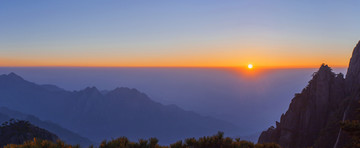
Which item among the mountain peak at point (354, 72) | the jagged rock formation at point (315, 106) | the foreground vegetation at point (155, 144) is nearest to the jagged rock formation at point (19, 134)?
the foreground vegetation at point (155, 144)

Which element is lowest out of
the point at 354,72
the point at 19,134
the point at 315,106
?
the point at 19,134

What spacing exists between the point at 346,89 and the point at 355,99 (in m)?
8.43

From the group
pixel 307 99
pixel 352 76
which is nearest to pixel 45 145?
pixel 307 99

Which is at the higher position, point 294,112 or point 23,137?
point 294,112

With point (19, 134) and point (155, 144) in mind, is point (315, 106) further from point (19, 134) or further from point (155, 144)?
point (19, 134)

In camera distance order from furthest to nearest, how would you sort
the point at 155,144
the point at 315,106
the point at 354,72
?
the point at 315,106
the point at 354,72
the point at 155,144

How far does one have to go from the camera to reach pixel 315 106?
115 feet

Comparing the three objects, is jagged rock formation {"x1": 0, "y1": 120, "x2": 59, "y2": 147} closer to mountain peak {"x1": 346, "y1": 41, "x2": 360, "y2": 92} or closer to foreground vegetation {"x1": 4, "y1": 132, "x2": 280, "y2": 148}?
foreground vegetation {"x1": 4, "y1": 132, "x2": 280, "y2": 148}

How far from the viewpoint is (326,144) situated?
2555cm

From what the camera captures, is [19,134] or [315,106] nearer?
[315,106]

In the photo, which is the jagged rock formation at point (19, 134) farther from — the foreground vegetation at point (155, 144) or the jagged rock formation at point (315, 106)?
the jagged rock formation at point (315, 106)

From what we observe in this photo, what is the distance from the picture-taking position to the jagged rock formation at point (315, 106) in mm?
32875

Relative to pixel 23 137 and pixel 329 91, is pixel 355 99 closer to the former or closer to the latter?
pixel 329 91

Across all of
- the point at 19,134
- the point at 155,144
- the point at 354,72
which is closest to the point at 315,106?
the point at 354,72
